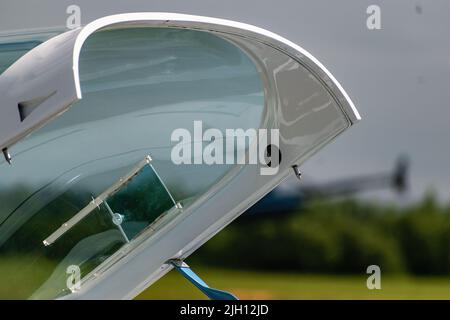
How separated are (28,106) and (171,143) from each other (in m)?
0.53

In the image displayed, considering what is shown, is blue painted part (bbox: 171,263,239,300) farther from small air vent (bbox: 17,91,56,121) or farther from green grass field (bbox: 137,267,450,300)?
green grass field (bbox: 137,267,450,300)

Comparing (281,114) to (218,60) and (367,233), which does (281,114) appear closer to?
(218,60)

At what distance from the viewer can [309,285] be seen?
642cm

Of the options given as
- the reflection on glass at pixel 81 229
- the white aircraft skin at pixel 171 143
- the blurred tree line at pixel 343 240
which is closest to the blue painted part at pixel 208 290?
the white aircraft skin at pixel 171 143

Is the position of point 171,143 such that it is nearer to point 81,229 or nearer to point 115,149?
point 115,149

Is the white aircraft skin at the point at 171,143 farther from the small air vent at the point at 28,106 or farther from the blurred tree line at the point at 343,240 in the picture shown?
the blurred tree line at the point at 343,240

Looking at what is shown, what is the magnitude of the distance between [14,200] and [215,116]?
0.41 m

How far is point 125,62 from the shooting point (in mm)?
2154

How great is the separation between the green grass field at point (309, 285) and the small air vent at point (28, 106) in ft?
13.4

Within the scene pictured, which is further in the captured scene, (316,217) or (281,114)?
(316,217)

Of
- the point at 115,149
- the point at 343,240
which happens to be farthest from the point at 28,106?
the point at 343,240

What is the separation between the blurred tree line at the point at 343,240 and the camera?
21.4 ft

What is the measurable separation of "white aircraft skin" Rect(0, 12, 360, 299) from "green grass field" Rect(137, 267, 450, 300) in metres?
3.42
